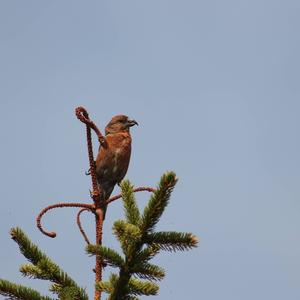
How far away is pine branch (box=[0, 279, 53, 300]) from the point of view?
2.54m

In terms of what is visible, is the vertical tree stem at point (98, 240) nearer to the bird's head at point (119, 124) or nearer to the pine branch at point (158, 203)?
the pine branch at point (158, 203)

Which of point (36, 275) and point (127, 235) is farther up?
point (127, 235)

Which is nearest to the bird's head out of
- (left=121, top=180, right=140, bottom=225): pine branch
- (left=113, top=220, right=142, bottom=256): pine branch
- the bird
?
the bird

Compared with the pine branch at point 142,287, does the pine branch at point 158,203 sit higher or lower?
higher

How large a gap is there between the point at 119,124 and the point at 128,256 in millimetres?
6028

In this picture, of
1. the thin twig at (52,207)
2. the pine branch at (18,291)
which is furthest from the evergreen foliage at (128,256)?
the thin twig at (52,207)

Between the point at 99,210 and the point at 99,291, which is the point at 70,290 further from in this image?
the point at 99,210

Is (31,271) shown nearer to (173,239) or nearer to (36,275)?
(36,275)

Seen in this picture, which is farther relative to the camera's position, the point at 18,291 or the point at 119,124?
the point at 119,124

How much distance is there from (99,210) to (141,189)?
1.18ft

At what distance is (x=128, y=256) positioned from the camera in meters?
2.61

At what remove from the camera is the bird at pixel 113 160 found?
24.8 ft

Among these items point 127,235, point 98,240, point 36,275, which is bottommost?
point 36,275

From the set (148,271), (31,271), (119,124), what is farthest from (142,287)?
(119,124)
